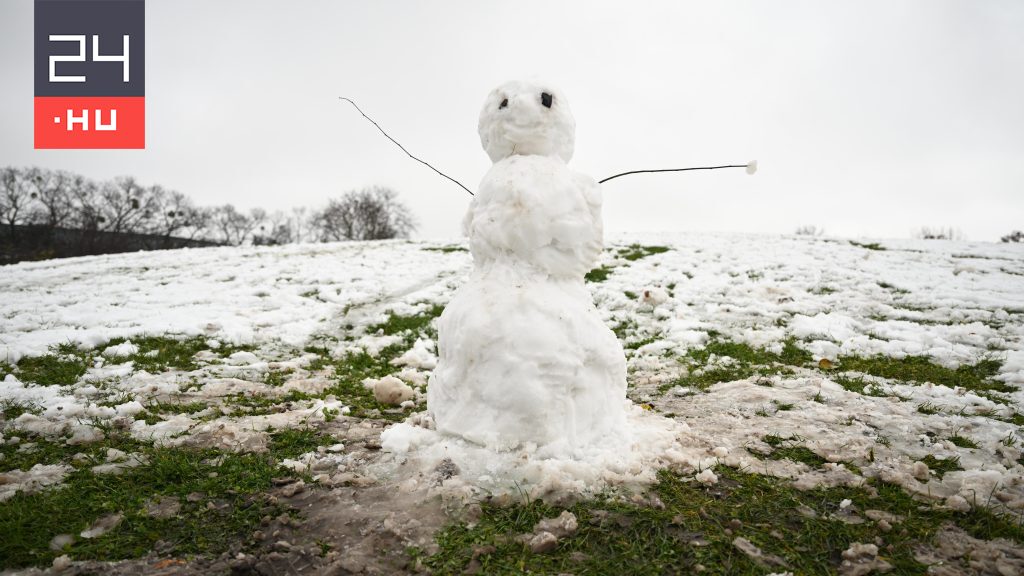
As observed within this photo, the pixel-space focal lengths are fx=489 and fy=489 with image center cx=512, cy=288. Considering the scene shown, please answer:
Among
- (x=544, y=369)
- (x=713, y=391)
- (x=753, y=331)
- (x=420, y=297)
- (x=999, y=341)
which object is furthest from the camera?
(x=420, y=297)

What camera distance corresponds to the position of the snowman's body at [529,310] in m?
3.50

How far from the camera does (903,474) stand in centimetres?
337

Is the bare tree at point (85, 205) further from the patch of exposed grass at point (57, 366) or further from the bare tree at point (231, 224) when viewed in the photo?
the patch of exposed grass at point (57, 366)

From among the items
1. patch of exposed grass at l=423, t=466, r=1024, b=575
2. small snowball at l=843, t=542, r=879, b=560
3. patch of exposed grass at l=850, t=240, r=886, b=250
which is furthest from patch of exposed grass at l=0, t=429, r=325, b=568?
patch of exposed grass at l=850, t=240, r=886, b=250

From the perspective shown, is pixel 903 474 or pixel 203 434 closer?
pixel 903 474

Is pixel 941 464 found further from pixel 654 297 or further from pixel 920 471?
pixel 654 297

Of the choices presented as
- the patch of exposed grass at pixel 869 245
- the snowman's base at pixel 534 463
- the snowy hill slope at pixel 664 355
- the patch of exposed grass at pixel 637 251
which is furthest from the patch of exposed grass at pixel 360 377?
the patch of exposed grass at pixel 869 245

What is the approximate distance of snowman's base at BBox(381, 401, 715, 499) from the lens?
10.5 feet

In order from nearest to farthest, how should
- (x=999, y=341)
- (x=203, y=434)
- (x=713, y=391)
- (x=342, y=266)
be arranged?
(x=203, y=434) < (x=713, y=391) < (x=999, y=341) < (x=342, y=266)

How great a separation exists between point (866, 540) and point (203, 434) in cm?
481

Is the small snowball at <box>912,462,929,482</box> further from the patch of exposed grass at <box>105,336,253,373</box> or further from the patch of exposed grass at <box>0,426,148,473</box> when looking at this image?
the patch of exposed grass at <box>105,336,253,373</box>

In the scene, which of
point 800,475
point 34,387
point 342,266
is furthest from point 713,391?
point 342,266

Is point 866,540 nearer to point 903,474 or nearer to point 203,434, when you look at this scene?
point 903,474

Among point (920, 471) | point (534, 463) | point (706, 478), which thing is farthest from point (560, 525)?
point (920, 471)
